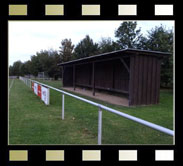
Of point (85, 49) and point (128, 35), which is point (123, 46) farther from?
point (85, 49)

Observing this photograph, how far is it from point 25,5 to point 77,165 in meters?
1.57

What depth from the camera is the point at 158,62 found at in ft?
30.8

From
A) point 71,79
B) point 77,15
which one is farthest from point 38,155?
point 71,79

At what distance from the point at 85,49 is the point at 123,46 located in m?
9.24

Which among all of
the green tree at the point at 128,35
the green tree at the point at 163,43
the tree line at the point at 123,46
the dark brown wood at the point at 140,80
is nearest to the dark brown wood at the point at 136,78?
the dark brown wood at the point at 140,80

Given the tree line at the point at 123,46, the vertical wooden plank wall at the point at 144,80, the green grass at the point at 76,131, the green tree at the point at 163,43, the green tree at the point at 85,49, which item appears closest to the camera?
the green grass at the point at 76,131

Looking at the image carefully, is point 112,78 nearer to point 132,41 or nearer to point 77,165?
point 77,165

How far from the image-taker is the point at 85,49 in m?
33.8

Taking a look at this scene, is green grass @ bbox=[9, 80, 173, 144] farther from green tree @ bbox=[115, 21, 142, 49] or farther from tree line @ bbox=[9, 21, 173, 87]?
green tree @ bbox=[115, 21, 142, 49]

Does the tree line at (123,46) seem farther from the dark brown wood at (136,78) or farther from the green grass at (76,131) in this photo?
the green grass at (76,131)

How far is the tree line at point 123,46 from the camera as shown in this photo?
1867 cm

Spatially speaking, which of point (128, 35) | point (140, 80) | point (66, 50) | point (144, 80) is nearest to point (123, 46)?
point (128, 35)

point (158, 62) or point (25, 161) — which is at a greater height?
point (158, 62)

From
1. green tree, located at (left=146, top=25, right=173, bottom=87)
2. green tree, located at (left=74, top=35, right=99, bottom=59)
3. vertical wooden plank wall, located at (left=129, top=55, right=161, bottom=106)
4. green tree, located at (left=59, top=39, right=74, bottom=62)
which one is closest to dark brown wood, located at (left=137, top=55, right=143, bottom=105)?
vertical wooden plank wall, located at (left=129, top=55, right=161, bottom=106)
